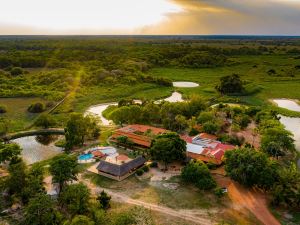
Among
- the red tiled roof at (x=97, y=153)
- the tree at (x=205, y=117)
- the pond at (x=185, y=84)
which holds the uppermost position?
the tree at (x=205, y=117)

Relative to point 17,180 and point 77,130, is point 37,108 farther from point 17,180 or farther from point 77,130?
point 17,180

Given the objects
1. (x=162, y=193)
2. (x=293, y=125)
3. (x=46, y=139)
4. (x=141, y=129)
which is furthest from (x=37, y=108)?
(x=293, y=125)

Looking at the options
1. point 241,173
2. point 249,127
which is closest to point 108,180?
point 241,173

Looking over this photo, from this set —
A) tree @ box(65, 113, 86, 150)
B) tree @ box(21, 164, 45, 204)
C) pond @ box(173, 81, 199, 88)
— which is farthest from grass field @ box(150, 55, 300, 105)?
tree @ box(21, 164, 45, 204)

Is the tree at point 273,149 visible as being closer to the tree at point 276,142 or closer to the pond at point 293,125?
the tree at point 276,142

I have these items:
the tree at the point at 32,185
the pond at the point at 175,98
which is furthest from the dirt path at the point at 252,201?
the pond at the point at 175,98
